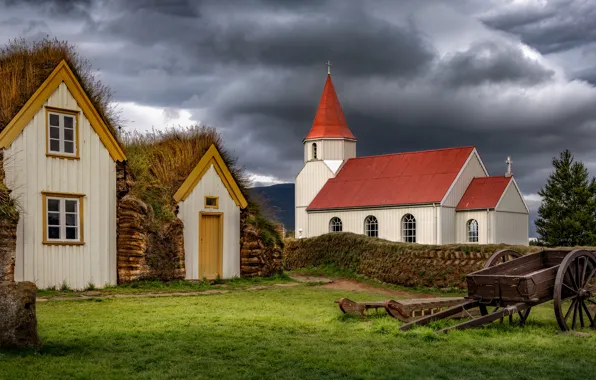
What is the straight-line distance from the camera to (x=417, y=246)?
→ 2655 cm

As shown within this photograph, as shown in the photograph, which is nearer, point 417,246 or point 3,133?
point 3,133

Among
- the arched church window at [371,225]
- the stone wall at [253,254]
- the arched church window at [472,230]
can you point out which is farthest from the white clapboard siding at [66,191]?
the arched church window at [472,230]

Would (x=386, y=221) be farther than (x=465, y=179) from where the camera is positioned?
Yes

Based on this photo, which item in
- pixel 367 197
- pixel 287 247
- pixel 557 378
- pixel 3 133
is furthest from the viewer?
pixel 367 197

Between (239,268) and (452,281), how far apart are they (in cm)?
815

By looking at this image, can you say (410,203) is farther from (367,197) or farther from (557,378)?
(557,378)

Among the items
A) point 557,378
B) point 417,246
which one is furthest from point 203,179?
point 557,378

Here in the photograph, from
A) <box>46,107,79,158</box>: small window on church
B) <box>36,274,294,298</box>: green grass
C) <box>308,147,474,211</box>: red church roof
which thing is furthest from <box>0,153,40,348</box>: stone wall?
<box>308,147,474,211</box>: red church roof

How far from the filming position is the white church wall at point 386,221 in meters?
47.7

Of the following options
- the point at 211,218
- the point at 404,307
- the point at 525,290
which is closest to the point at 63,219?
the point at 211,218

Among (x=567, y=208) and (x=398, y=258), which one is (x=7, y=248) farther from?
(x=567, y=208)

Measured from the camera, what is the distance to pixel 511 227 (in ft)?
160

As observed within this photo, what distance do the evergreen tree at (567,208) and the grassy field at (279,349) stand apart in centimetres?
4072

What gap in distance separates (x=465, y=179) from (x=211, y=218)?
2703 centimetres
